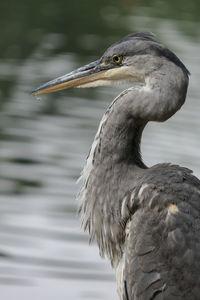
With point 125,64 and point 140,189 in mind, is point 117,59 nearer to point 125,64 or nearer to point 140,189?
point 125,64

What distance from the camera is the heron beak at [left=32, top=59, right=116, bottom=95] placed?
217 inches

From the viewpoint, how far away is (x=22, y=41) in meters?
17.2

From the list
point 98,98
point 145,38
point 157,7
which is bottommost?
point 145,38

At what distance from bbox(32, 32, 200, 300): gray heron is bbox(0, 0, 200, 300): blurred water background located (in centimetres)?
255

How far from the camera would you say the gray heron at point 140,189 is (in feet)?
16.4

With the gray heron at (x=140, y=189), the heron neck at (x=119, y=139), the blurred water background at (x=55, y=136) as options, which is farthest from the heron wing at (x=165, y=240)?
the blurred water background at (x=55, y=136)

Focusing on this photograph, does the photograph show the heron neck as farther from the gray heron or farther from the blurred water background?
the blurred water background

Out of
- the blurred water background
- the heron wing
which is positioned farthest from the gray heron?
the blurred water background

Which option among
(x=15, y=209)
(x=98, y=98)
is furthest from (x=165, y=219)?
(x=98, y=98)

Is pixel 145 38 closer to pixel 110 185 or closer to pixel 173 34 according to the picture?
pixel 110 185

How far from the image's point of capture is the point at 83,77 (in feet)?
18.4

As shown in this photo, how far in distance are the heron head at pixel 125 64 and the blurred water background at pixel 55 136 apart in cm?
273

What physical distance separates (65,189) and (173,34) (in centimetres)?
882

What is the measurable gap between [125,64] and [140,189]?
2.43ft
